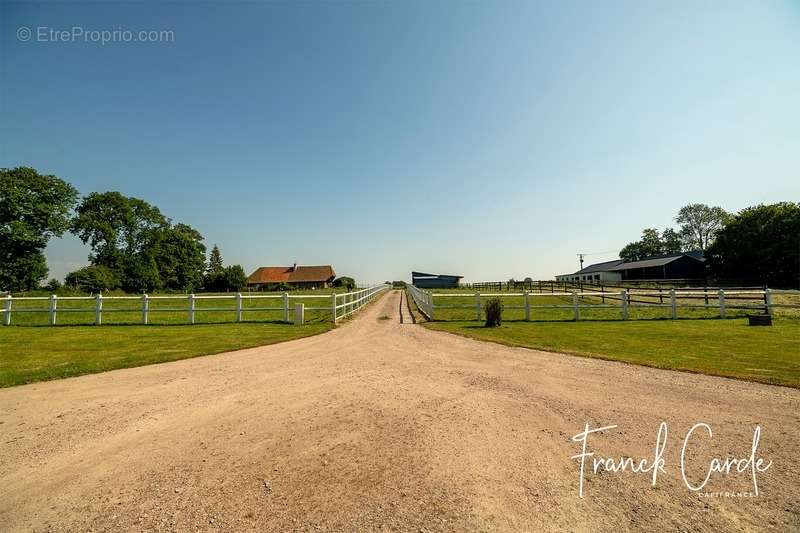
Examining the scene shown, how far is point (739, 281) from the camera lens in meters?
40.3

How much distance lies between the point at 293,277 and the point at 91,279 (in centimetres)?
4259

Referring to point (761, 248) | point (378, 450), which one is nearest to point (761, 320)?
point (378, 450)

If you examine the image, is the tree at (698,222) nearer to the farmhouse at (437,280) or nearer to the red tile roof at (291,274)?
the farmhouse at (437,280)

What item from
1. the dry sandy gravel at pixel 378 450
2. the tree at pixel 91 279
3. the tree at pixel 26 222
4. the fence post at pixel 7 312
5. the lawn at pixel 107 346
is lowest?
the dry sandy gravel at pixel 378 450

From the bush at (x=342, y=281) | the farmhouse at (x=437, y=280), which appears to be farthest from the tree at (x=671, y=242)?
the bush at (x=342, y=281)

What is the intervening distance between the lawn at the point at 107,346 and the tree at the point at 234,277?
5299cm

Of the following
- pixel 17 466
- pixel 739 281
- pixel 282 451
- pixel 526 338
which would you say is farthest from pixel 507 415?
pixel 739 281

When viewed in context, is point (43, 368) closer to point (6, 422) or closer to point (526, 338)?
point (6, 422)

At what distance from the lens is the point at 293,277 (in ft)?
268

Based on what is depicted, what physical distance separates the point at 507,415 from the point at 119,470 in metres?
4.55

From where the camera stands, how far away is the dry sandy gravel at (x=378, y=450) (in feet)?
8.28

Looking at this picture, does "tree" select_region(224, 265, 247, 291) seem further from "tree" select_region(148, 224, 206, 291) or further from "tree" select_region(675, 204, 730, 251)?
"tree" select_region(675, 204, 730, 251)

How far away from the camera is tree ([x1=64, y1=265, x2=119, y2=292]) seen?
132ft

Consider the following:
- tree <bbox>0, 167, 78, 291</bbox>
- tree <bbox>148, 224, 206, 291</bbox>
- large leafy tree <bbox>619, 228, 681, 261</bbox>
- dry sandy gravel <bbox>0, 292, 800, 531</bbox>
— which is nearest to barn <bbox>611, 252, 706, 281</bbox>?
large leafy tree <bbox>619, 228, 681, 261</bbox>
